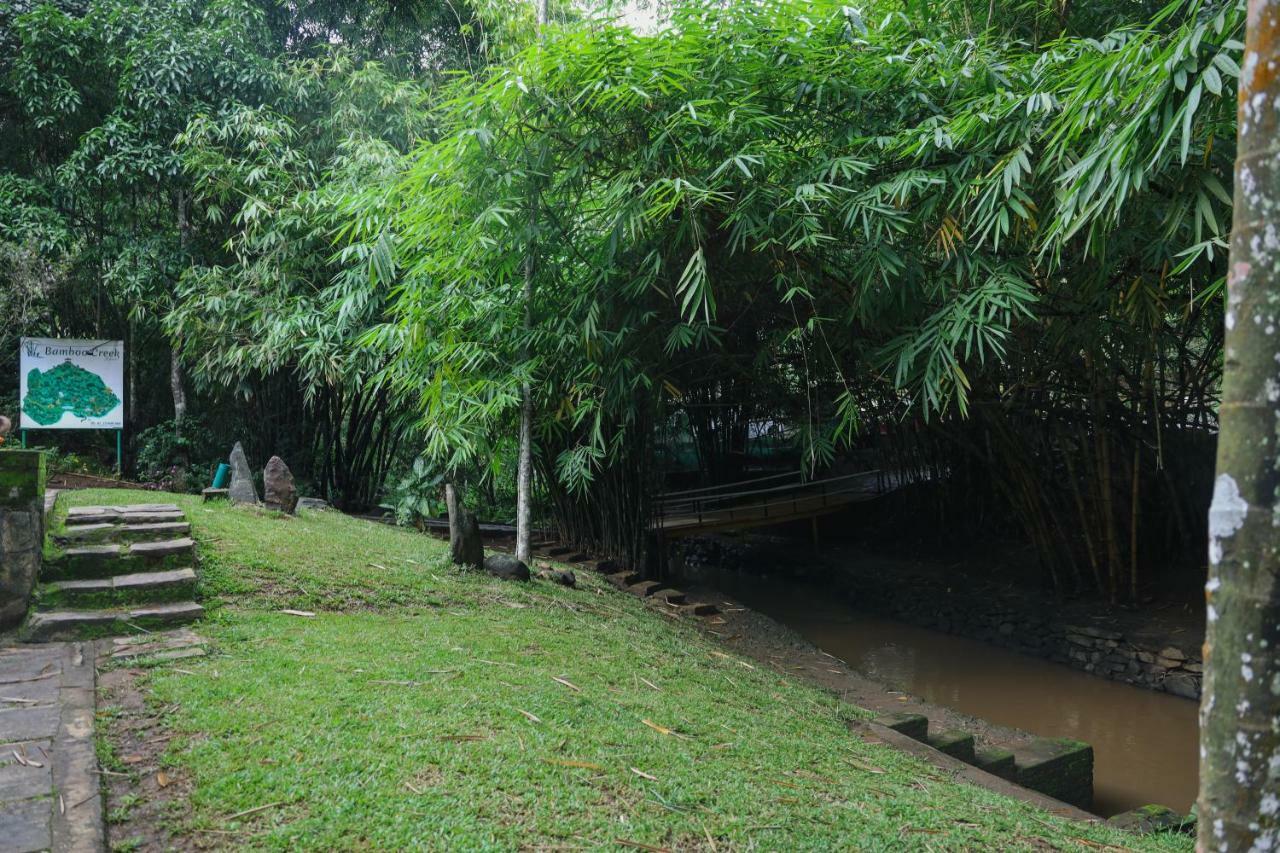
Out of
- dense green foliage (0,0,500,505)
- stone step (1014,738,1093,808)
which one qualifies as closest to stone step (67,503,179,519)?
dense green foliage (0,0,500,505)

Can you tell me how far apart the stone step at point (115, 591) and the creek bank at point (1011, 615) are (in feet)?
21.1

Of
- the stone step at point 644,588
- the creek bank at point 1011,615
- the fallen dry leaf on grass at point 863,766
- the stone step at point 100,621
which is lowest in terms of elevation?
the creek bank at point 1011,615

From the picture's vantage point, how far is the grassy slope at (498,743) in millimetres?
2094

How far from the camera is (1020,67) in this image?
13.4 ft

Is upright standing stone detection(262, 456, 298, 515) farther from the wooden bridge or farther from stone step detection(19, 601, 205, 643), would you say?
the wooden bridge

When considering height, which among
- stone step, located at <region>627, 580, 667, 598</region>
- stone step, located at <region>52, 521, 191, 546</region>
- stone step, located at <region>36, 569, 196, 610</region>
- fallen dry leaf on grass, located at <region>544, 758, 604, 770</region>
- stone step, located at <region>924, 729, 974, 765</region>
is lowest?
stone step, located at <region>924, 729, 974, 765</region>

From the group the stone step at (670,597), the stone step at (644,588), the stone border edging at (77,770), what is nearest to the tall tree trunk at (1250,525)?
the stone border edging at (77,770)

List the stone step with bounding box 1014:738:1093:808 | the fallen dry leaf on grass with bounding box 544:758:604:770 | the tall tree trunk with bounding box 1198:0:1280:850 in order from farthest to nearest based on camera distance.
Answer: the stone step with bounding box 1014:738:1093:808, the fallen dry leaf on grass with bounding box 544:758:604:770, the tall tree trunk with bounding box 1198:0:1280:850

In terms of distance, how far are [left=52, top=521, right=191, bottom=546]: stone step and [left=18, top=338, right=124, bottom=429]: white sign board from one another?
3.90 meters

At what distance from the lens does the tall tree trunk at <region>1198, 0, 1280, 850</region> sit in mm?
1139

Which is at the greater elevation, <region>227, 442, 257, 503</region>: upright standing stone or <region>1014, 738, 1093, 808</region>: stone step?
<region>227, 442, 257, 503</region>: upright standing stone

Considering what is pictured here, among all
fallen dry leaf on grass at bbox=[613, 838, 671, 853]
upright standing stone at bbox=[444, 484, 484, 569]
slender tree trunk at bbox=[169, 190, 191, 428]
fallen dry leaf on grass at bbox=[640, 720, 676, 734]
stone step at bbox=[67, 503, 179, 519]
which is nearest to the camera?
fallen dry leaf on grass at bbox=[613, 838, 671, 853]

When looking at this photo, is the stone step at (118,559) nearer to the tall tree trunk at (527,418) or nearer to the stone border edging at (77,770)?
the stone border edging at (77,770)

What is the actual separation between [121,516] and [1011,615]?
694 centimetres
